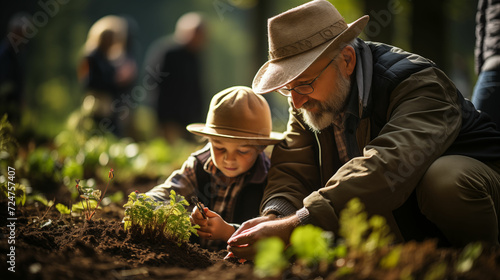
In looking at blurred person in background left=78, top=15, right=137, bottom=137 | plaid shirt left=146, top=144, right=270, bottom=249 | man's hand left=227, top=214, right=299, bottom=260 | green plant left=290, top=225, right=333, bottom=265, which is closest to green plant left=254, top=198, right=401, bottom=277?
green plant left=290, top=225, right=333, bottom=265

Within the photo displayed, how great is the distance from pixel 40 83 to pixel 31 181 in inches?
679

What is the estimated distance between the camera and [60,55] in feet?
68.9

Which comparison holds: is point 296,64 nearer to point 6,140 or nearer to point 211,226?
point 211,226

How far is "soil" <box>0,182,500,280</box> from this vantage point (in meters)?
1.89

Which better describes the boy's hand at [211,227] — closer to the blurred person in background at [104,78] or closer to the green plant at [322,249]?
the green plant at [322,249]

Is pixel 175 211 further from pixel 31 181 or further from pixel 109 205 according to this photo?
pixel 31 181

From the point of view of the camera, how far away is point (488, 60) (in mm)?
3879

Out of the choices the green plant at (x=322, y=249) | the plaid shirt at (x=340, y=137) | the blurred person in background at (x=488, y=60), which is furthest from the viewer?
the blurred person in background at (x=488, y=60)

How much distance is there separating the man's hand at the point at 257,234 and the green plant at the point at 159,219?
11.8 inches

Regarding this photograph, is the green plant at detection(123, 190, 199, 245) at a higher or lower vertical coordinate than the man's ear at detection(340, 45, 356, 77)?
lower

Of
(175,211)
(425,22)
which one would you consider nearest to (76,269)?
(175,211)

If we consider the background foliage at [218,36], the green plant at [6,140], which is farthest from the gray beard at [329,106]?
→ the background foliage at [218,36]

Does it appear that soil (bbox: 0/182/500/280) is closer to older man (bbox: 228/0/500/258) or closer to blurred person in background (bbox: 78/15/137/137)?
older man (bbox: 228/0/500/258)

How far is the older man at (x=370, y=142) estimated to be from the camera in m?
2.53
